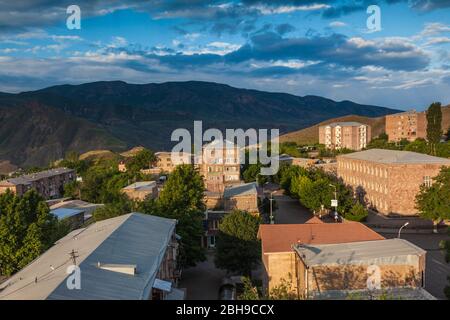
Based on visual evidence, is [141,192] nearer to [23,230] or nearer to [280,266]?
[23,230]

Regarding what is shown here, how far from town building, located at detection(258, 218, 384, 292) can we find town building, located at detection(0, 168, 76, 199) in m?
52.5

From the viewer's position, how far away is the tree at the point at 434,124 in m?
76.6

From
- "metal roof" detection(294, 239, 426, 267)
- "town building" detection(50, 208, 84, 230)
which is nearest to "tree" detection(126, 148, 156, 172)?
A: "town building" detection(50, 208, 84, 230)

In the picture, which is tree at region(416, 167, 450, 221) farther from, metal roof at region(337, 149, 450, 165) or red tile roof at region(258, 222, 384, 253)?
red tile roof at region(258, 222, 384, 253)

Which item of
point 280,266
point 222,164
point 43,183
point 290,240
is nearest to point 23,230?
point 290,240

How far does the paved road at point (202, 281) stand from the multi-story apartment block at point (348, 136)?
96.8 metres

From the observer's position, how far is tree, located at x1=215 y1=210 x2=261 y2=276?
3025 cm

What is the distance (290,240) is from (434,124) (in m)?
61.1

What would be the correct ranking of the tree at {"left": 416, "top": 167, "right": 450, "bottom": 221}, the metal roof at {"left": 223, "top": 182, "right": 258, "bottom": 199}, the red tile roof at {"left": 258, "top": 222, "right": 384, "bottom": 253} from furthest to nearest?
the metal roof at {"left": 223, "top": 182, "right": 258, "bottom": 199}
the tree at {"left": 416, "top": 167, "right": 450, "bottom": 221}
the red tile roof at {"left": 258, "top": 222, "right": 384, "bottom": 253}

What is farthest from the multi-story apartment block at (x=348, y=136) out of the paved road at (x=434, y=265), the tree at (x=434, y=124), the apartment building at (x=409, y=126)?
the paved road at (x=434, y=265)
